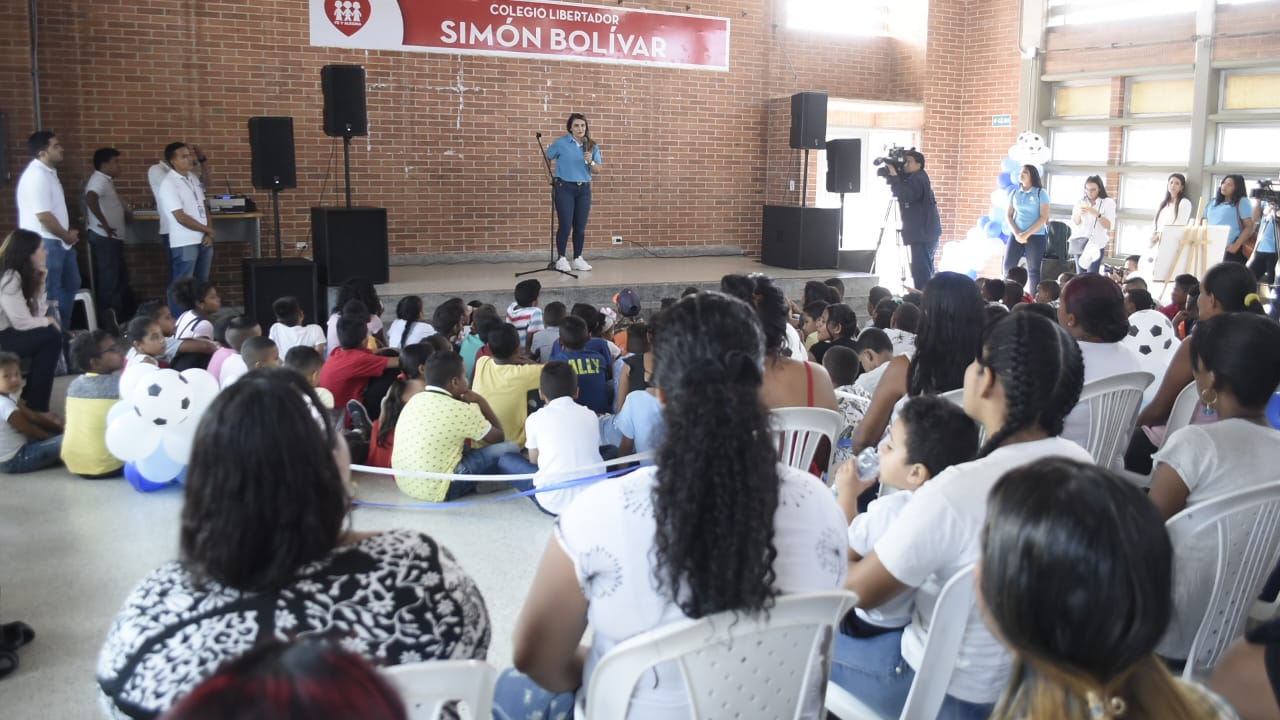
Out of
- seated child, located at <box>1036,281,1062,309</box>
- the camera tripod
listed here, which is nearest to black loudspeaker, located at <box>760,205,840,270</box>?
the camera tripod

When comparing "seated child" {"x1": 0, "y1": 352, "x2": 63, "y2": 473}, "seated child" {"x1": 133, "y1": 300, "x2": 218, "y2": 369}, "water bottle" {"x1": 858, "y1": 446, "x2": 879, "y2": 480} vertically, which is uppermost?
"seated child" {"x1": 133, "y1": 300, "x2": 218, "y2": 369}

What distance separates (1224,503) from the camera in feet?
Result: 6.30

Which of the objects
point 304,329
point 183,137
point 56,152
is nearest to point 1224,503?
point 304,329

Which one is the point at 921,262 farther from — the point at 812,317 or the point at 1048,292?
the point at 812,317

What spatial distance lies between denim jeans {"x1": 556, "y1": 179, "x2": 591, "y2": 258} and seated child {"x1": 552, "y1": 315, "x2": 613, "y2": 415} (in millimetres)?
3913

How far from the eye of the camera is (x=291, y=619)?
1.41 m

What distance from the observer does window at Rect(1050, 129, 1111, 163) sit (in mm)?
10258

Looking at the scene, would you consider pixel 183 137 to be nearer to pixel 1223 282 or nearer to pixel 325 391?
pixel 325 391

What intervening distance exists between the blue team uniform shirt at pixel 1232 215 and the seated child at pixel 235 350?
7185mm

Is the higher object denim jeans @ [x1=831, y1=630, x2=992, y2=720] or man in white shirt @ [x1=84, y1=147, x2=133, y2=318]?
man in white shirt @ [x1=84, y1=147, x2=133, y2=318]

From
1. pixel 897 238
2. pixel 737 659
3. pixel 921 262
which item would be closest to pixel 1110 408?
pixel 737 659

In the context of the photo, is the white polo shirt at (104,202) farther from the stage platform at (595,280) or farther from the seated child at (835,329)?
the seated child at (835,329)

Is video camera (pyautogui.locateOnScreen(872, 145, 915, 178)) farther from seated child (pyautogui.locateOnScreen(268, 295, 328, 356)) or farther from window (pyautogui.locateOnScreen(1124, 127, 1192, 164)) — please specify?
seated child (pyautogui.locateOnScreen(268, 295, 328, 356))

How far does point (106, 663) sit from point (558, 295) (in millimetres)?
6585
